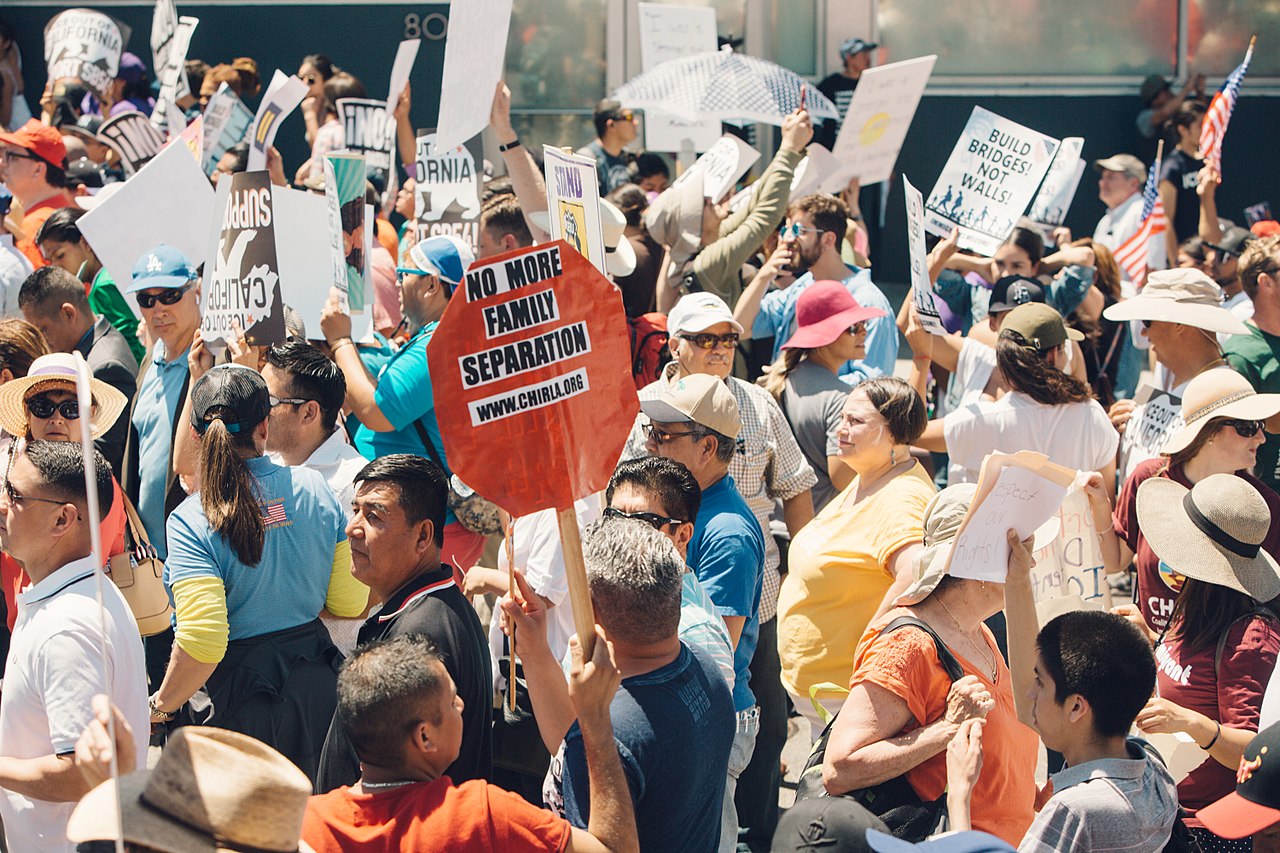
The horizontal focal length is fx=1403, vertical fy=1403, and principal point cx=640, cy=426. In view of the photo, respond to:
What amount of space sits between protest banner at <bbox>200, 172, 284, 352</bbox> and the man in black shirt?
5.84ft

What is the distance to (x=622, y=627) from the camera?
9.93 ft

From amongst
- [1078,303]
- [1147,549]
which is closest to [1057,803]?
[1147,549]

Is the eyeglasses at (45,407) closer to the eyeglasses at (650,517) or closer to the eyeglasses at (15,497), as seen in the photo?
the eyeglasses at (15,497)

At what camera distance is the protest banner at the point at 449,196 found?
7.22 metres

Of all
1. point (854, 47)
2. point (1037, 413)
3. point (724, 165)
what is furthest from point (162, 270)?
point (854, 47)

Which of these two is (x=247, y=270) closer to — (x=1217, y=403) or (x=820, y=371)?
(x=820, y=371)

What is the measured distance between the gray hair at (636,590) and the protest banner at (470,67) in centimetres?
180

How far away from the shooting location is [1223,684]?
3596 mm

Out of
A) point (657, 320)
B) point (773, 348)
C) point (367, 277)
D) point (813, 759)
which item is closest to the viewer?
point (813, 759)

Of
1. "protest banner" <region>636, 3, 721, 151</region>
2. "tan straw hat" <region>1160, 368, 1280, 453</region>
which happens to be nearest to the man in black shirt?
"tan straw hat" <region>1160, 368, 1280, 453</region>

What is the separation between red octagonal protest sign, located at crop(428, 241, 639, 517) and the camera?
270 cm

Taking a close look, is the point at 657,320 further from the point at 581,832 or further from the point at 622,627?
the point at 581,832

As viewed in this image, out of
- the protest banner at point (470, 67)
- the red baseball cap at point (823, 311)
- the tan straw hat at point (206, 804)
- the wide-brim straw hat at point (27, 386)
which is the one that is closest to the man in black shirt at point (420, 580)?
the tan straw hat at point (206, 804)

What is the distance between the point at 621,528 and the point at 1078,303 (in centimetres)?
502
